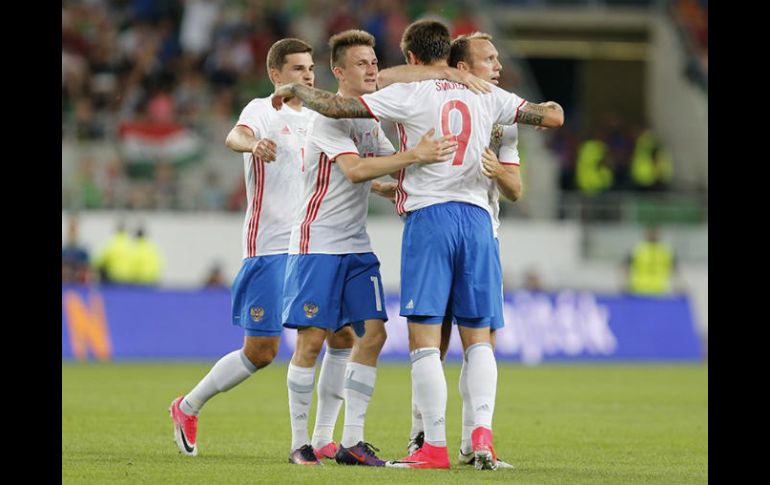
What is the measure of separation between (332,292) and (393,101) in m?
1.16

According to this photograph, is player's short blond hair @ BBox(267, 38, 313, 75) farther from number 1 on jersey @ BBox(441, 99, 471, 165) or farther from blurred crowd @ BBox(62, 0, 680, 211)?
blurred crowd @ BBox(62, 0, 680, 211)

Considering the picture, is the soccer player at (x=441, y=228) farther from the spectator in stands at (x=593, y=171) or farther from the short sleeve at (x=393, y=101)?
the spectator in stands at (x=593, y=171)

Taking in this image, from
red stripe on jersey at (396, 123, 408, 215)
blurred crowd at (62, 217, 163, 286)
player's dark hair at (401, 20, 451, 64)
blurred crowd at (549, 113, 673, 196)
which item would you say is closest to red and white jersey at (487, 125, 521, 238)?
red stripe on jersey at (396, 123, 408, 215)

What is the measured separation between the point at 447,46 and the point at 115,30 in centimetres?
2149

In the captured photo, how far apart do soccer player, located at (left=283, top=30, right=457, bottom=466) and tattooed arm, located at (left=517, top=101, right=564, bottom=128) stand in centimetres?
80

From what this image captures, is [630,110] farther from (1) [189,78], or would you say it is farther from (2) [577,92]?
(1) [189,78]

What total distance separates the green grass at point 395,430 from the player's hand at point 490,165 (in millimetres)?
1659

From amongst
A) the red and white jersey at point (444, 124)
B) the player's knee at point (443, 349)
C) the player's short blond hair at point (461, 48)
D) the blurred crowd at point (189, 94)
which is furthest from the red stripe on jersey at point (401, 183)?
the blurred crowd at point (189, 94)

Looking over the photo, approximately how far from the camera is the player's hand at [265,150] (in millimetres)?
8328

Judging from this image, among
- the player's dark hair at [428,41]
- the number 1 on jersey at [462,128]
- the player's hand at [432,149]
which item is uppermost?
the player's dark hair at [428,41]

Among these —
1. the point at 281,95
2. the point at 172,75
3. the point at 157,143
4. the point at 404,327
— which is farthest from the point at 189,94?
the point at 281,95

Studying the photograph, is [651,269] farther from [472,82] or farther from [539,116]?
[472,82]
